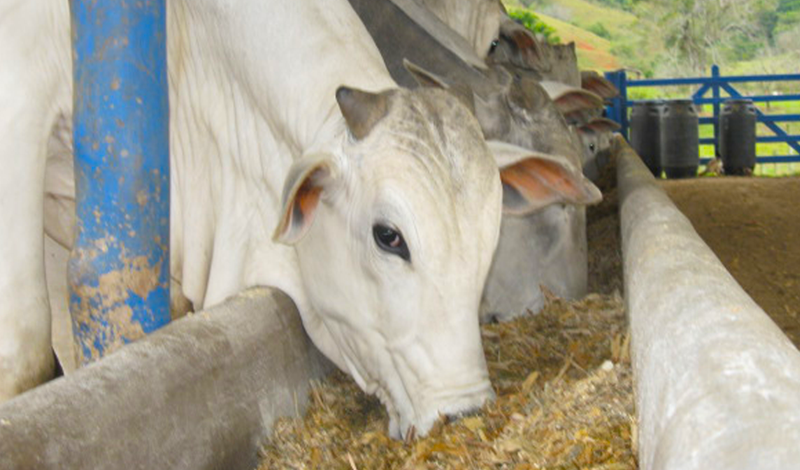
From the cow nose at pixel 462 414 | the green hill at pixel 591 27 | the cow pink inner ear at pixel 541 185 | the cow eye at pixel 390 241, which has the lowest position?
the green hill at pixel 591 27

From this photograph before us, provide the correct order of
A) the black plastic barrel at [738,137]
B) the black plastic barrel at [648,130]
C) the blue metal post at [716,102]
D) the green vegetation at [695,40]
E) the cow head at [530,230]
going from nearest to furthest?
the cow head at [530,230]
the black plastic barrel at [648,130]
the black plastic barrel at [738,137]
the blue metal post at [716,102]
the green vegetation at [695,40]

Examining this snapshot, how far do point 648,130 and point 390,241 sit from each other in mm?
9783

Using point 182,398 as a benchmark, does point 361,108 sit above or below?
above

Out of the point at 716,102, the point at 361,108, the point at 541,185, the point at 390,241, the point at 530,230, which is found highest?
the point at 361,108

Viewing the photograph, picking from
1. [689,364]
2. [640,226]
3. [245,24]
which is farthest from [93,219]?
[689,364]

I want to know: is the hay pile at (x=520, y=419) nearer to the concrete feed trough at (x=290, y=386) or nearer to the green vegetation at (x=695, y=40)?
the concrete feed trough at (x=290, y=386)

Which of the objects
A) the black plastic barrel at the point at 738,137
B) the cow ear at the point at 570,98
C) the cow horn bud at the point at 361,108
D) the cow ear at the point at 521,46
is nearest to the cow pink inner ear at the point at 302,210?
the cow horn bud at the point at 361,108

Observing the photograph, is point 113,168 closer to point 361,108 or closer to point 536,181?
point 361,108

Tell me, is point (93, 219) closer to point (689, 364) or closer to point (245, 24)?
point (245, 24)

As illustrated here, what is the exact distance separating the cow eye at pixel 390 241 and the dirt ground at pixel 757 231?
2578 mm

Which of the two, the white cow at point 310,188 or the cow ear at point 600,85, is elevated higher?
the white cow at point 310,188

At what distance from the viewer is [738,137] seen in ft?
40.7

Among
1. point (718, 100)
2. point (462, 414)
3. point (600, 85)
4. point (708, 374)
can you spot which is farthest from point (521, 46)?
point (718, 100)

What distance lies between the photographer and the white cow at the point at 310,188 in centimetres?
285
